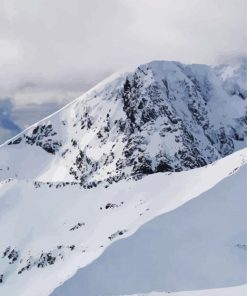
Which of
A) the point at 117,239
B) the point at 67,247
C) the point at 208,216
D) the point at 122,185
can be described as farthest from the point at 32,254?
the point at 208,216

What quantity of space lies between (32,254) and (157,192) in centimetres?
1849

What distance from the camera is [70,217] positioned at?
83.9 m

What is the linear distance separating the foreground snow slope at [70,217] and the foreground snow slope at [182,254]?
1.58 m

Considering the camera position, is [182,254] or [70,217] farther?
[70,217]

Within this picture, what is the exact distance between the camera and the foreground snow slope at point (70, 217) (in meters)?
60.1

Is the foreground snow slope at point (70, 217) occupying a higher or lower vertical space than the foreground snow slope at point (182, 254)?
lower

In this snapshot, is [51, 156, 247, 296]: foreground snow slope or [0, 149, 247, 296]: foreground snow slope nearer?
[51, 156, 247, 296]: foreground snow slope

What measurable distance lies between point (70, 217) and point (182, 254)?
34.8 m

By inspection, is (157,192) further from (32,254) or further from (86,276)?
(86,276)

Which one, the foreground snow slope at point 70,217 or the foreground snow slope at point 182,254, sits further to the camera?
the foreground snow slope at point 70,217

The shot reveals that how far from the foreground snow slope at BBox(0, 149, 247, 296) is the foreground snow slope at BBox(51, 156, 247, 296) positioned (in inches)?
62.1

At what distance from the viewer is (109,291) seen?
161 feet

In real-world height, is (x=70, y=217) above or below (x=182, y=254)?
below

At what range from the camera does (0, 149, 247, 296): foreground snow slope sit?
6012 cm
